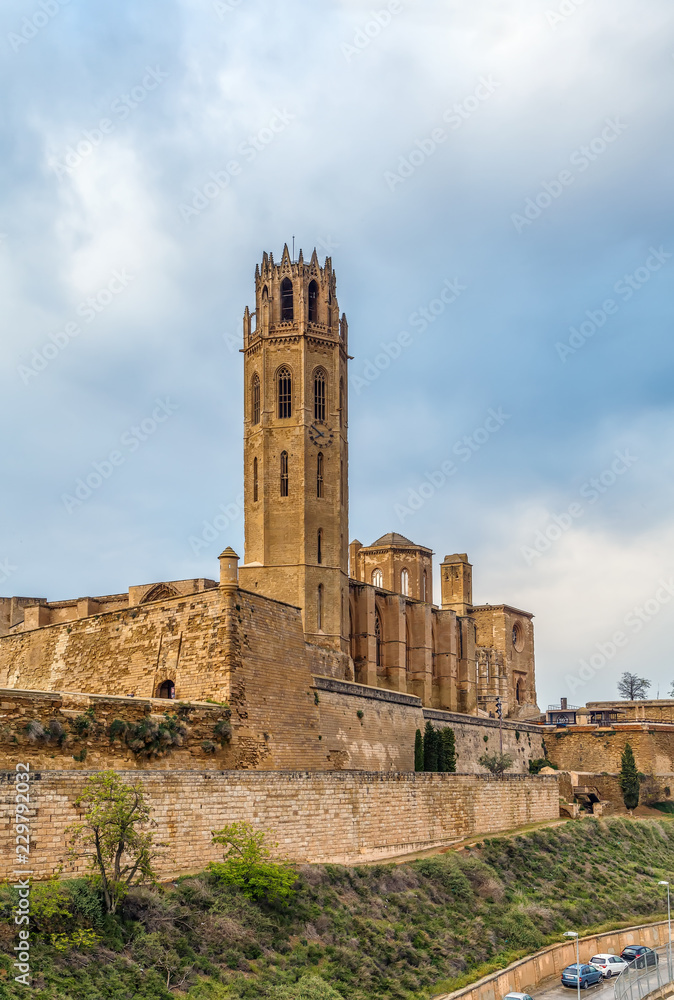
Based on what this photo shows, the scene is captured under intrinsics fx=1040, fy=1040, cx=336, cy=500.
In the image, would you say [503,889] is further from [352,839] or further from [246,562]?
[246,562]

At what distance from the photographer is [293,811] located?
84.8ft

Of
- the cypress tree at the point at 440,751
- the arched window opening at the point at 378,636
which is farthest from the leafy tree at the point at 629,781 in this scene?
the cypress tree at the point at 440,751

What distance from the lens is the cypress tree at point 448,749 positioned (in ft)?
147

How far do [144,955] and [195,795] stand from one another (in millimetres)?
4299

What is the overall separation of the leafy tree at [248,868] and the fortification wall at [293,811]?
0.41 meters

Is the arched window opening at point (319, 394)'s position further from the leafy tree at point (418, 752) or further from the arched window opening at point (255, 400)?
the leafy tree at point (418, 752)

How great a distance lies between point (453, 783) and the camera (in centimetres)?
3456

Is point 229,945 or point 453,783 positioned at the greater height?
point 453,783

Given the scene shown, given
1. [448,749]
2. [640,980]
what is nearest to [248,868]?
[640,980]

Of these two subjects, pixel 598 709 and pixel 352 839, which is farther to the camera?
pixel 598 709

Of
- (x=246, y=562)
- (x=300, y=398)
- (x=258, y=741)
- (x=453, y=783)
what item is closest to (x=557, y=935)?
(x=453, y=783)

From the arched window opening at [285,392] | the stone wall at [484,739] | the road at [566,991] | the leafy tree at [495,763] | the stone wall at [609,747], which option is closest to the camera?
the road at [566,991]

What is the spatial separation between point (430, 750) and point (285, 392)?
1965 centimetres

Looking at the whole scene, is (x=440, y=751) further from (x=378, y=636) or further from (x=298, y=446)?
(x=298, y=446)
